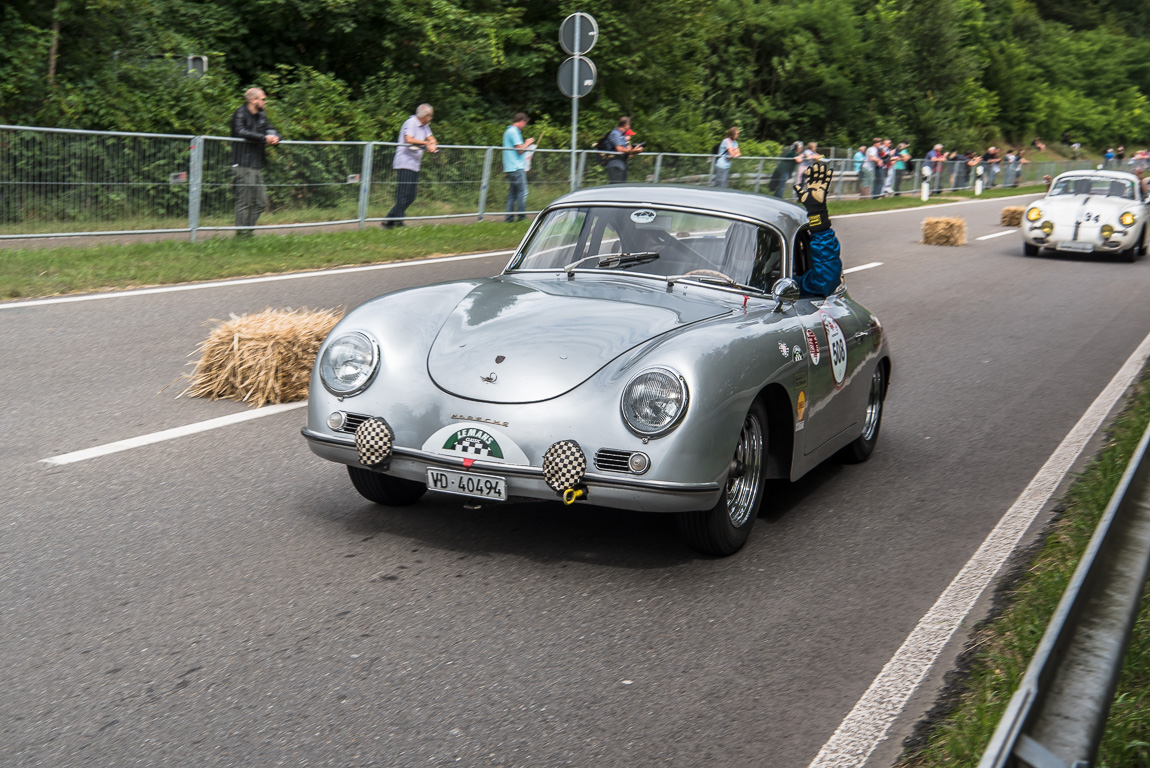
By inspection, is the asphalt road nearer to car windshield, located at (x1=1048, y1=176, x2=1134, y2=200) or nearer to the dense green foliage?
the dense green foliage

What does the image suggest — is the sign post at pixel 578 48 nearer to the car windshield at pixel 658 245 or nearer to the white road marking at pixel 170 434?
the white road marking at pixel 170 434

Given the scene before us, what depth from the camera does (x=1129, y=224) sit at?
66.6ft

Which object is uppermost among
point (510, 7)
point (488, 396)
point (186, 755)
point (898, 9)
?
point (898, 9)

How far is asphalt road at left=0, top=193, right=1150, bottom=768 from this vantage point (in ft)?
11.2

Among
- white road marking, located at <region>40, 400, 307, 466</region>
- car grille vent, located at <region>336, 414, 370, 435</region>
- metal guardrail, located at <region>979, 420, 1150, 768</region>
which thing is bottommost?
white road marking, located at <region>40, 400, 307, 466</region>

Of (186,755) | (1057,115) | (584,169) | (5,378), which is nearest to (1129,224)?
(584,169)

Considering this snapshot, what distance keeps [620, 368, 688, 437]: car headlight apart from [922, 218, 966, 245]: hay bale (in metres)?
18.9

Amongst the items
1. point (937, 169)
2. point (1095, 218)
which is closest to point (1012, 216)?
point (1095, 218)

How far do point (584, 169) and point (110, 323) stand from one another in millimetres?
14406

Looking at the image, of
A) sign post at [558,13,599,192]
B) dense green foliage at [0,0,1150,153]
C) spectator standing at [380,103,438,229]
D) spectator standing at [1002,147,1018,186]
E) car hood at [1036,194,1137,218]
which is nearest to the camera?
spectator standing at [380,103,438,229]

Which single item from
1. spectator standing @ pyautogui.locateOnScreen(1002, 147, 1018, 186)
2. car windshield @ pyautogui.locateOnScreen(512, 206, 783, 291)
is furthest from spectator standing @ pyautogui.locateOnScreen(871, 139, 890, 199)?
car windshield @ pyautogui.locateOnScreen(512, 206, 783, 291)

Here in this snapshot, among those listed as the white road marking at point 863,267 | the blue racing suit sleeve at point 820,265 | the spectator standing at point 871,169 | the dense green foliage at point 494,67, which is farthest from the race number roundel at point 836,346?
the spectator standing at point 871,169

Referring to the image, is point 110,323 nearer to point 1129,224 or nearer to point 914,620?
point 914,620

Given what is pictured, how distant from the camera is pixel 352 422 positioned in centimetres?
498
